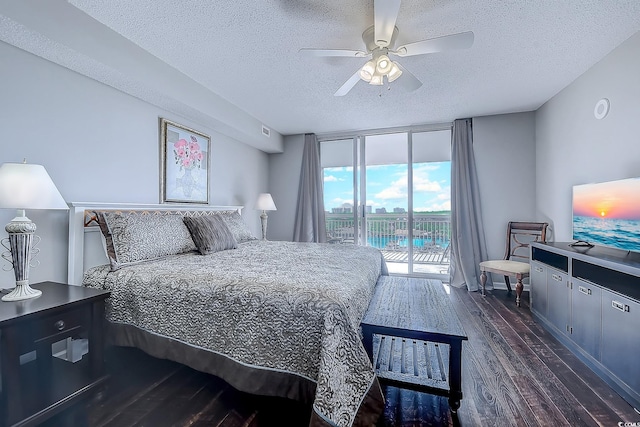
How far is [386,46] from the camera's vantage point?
2.00 m

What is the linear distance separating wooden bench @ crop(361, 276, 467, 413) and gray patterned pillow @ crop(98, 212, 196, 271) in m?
1.77

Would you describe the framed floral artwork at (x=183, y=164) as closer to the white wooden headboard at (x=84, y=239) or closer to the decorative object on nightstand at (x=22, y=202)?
the white wooden headboard at (x=84, y=239)

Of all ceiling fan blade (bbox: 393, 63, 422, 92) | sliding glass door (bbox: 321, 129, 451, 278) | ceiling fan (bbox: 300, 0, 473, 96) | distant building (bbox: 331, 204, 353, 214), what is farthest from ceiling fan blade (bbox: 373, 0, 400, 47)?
distant building (bbox: 331, 204, 353, 214)

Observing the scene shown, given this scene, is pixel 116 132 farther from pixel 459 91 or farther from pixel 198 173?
pixel 459 91

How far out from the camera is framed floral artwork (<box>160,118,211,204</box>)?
9.80 feet

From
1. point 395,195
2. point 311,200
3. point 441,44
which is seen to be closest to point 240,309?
→ point 441,44

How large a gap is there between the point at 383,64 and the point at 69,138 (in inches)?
98.4

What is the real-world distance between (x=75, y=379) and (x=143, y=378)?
1.27 ft

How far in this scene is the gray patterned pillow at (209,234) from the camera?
8.61ft

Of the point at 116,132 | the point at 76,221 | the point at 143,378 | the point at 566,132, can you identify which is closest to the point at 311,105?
the point at 116,132

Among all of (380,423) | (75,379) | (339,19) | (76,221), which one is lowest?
(380,423)

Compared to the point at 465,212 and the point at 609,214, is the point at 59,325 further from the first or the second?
the point at 465,212

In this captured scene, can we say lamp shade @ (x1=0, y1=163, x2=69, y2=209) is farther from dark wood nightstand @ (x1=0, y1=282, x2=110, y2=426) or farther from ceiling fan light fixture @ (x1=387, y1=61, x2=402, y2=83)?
ceiling fan light fixture @ (x1=387, y1=61, x2=402, y2=83)

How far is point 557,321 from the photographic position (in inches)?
97.6
